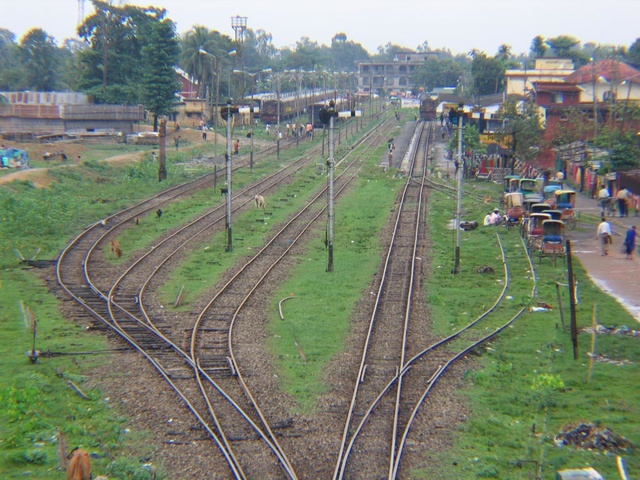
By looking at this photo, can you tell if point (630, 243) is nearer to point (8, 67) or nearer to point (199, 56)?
point (199, 56)

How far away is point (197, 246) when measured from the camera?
27.5 metres

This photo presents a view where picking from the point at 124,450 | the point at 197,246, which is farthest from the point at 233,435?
the point at 197,246

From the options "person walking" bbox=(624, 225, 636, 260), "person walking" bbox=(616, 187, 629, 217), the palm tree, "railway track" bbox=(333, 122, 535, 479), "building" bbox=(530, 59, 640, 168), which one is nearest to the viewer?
"railway track" bbox=(333, 122, 535, 479)

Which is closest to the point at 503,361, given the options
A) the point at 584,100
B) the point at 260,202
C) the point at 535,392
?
the point at 535,392

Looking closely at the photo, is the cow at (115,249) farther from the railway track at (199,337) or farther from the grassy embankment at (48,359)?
the grassy embankment at (48,359)

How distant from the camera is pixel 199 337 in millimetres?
17188

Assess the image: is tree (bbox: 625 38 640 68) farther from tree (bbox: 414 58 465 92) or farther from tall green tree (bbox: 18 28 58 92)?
tall green tree (bbox: 18 28 58 92)

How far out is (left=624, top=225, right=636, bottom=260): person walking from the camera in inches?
987

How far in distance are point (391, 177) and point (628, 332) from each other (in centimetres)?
3098

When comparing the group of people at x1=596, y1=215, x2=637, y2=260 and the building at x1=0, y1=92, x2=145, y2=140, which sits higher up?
the building at x1=0, y1=92, x2=145, y2=140

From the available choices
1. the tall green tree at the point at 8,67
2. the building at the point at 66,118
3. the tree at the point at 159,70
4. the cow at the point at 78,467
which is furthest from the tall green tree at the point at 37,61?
the cow at the point at 78,467

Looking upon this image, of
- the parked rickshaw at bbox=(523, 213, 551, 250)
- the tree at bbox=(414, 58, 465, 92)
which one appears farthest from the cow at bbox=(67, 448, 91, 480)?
the tree at bbox=(414, 58, 465, 92)

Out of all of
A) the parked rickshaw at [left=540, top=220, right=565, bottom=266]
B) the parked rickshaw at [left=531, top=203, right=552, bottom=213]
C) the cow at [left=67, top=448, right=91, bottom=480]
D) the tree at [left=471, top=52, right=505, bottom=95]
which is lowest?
the cow at [left=67, top=448, right=91, bottom=480]

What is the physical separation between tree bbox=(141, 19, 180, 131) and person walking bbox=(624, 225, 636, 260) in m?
52.5
